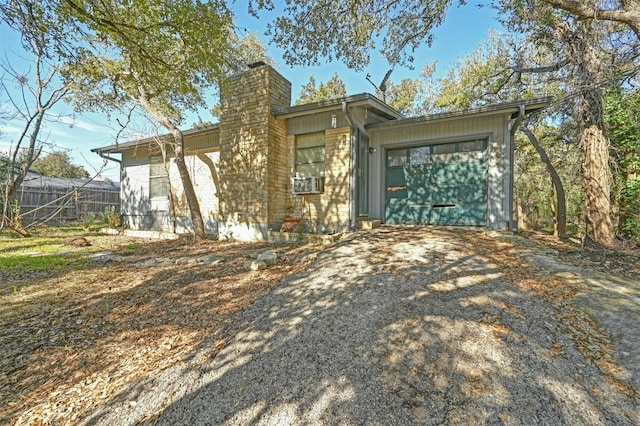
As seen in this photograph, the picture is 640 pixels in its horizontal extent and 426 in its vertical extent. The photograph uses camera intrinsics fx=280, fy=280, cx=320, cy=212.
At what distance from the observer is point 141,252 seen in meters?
6.38

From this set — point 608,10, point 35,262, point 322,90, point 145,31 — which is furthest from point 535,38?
point 322,90

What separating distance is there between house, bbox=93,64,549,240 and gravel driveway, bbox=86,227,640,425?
3.79m

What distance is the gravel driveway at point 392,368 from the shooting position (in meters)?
1.62

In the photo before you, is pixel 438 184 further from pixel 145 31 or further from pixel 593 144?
pixel 145 31

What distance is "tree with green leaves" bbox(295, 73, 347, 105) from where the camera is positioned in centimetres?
2016

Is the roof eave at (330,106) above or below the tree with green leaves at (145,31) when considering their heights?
below

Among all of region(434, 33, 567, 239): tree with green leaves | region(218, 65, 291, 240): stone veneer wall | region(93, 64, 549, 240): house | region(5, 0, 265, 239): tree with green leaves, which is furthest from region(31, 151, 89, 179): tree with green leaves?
region(434, 33, 567, 239): tree with green leaves

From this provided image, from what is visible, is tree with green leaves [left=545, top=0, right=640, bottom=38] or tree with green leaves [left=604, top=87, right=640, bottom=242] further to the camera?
tree with green leaves [left=604, top=87, right=640, bottom=242]

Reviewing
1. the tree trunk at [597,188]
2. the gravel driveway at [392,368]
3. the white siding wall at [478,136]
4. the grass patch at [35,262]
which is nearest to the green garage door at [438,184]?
the white siding wall at [478,136]

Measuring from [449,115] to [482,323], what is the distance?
516cm

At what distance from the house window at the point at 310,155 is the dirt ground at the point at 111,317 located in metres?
2.44

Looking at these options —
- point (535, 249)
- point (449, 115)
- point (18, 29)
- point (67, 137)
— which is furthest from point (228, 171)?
point (535, 249)

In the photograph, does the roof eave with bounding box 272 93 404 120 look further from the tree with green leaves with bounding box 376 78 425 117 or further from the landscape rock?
the tree with green leaves with bounding box 376 78 425 117

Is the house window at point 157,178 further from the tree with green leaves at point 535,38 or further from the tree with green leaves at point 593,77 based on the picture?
the tree with green leaves at point 593,77
